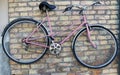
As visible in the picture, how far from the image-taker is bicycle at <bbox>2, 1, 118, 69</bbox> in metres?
5.04

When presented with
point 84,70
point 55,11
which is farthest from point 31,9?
point 84,70

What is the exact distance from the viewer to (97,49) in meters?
5.29

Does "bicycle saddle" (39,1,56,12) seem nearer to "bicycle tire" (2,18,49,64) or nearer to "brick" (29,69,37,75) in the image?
"bicycle tire" (2,18,49,64)

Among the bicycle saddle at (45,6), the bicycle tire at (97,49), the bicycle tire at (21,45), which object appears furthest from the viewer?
the bicycle tire at (97,49)

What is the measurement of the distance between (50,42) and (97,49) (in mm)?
862

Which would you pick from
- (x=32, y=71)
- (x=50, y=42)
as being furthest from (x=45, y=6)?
(x=32, y=71)

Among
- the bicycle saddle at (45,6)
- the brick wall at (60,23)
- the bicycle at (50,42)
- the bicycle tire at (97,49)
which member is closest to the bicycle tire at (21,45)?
the bicycle at (50,42)

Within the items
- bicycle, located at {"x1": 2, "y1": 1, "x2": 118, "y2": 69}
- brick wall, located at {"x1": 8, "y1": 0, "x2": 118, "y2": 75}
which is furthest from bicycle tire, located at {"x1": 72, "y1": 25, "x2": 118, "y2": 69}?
brick wall, located at {"x1": 8, "y1": 0, "x2": 118, "y2": 75}

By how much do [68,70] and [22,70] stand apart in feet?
2.61

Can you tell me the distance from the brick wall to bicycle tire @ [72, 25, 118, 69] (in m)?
0.12

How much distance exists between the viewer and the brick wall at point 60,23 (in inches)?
202

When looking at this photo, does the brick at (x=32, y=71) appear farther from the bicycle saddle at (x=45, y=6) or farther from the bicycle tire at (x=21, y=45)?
the bicycle saddle at (x=45, y=6)

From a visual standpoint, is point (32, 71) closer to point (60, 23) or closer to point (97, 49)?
point (60, 23)

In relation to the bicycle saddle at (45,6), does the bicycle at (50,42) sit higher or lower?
lower
